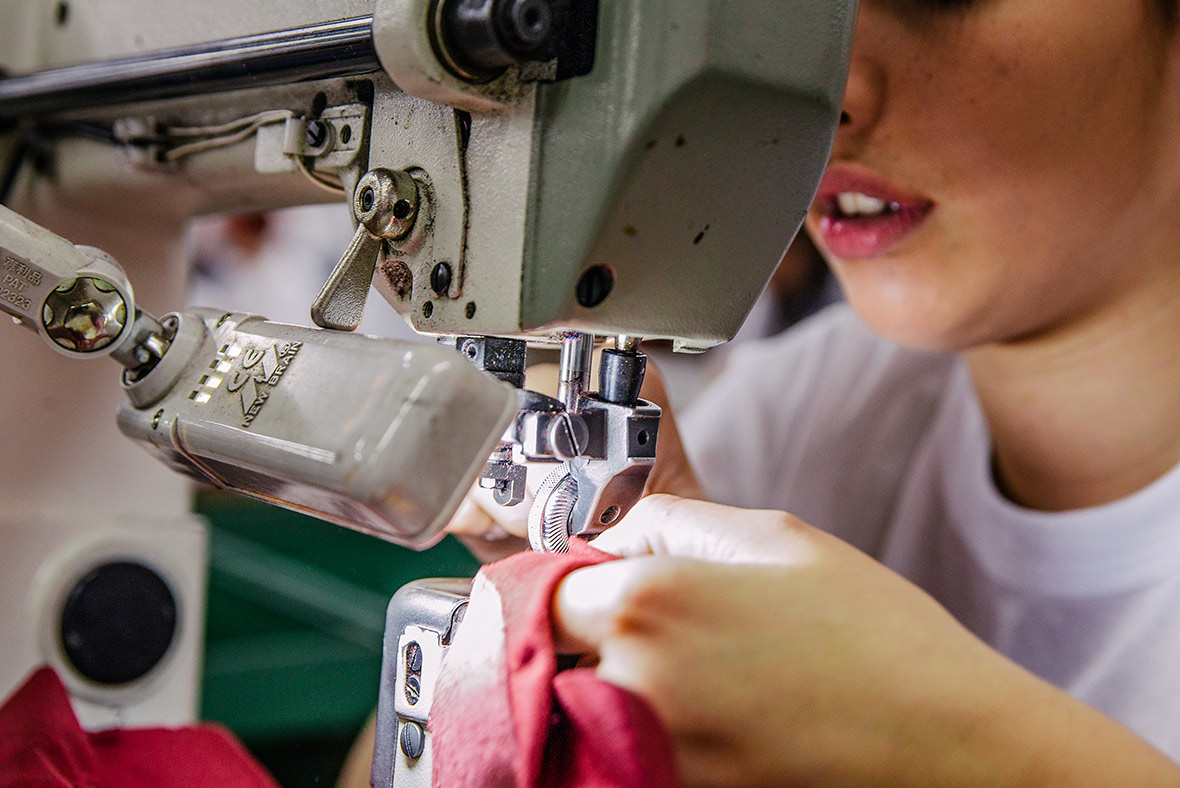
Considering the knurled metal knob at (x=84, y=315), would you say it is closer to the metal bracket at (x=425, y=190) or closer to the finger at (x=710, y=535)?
the metal bracket at (x=425, y=190)

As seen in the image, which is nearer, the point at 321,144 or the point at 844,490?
the point at 321,144

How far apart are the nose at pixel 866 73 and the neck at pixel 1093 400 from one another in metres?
0.39

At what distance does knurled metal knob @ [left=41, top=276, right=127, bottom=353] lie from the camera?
64 cm

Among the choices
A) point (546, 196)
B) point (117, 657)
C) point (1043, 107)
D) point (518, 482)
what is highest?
point (1043, 107)

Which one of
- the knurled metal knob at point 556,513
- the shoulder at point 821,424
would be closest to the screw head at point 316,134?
the knurled metal knob at point 556,513

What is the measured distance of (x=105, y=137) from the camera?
895mm

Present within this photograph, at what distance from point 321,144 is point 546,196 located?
0.24m

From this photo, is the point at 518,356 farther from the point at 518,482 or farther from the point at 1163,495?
the point at 1163,495

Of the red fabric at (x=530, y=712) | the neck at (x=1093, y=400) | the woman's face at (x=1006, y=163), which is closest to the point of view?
the red fabric at (x=530, y=712)

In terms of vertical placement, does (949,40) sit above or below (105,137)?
above

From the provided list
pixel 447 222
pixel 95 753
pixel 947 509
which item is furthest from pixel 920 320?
pixel 95 753

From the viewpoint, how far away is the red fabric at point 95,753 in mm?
721

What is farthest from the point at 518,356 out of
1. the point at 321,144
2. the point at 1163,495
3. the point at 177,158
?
the point at 1163,495

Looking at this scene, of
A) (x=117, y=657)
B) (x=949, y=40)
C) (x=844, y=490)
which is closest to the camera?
(x=949, y=40)
